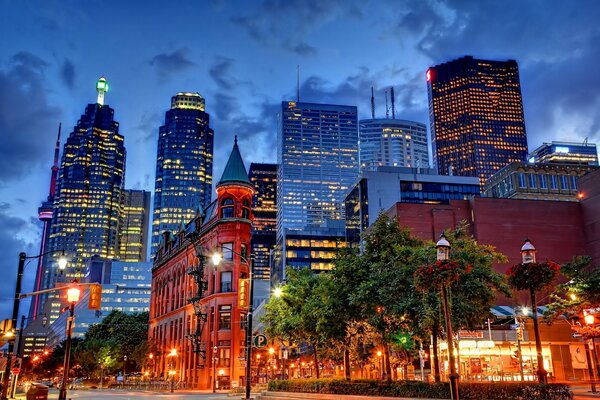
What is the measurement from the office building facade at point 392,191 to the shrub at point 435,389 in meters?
131

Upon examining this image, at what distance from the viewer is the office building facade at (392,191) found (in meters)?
170

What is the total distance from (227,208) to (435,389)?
56.0 meters

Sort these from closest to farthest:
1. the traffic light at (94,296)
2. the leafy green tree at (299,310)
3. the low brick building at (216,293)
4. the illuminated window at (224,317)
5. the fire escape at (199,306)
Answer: the traffic light at (94,296), the leafy green tree at (299,310), the low brick building at (216,293), the illuminated window at (224,317), the fire escape at (199,306)

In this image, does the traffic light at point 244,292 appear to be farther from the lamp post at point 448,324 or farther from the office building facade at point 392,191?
the office building facade at point 392,191

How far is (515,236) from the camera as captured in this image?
8812 centimetres

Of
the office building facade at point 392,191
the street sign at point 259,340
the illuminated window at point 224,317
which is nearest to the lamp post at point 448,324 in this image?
the street sign at point 259,340

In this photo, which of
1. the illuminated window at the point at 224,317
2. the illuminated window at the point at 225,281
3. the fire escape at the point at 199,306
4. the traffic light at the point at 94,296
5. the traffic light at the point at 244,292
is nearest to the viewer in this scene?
the traffic light at the point at 94,296

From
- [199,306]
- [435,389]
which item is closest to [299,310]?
[435,389]

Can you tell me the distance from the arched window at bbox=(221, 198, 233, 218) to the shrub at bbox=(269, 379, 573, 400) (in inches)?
1683

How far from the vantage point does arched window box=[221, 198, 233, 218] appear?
7929 cm

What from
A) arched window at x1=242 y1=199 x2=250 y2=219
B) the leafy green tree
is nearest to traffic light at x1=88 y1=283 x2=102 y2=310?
the leafy green tree

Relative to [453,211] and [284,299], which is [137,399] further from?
[453,211]

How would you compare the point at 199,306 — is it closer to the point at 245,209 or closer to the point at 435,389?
the point at 245,209

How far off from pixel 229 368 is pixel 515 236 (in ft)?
156
